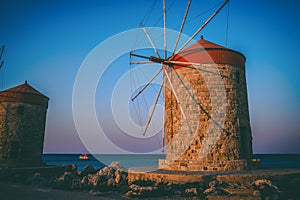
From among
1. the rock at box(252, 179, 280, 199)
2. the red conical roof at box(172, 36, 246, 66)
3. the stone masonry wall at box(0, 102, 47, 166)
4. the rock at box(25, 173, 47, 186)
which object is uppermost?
the red conical roof at box(172, 36, 246, 66)

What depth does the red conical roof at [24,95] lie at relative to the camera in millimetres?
17875

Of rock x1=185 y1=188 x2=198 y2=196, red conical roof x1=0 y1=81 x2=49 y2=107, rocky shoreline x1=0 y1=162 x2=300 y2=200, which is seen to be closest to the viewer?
rocky shoreline x1=0 y1=162 x2=300 y2=200

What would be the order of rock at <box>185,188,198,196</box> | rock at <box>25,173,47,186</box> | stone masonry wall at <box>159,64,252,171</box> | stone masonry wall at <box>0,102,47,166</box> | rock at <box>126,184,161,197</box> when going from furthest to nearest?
1. stone masonry wall at <box>0,102,47,166</box>
2. rock at <box>25,173,47,186</box>
3. stone masonry wall at <box>159,64,252,171</box>
4. rock at <box>126,184,161,197</box>
5. rock at <box>185,188,198,196</box>

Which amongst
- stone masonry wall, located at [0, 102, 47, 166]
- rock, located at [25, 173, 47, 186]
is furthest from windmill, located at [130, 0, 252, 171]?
stone masonry wall, located at [0, 102, 47, 166]

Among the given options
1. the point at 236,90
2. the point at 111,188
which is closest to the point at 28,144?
the point at 111,188

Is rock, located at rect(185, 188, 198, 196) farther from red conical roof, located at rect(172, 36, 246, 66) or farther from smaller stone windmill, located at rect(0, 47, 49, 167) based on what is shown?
smaller stone windmill, located at rect(0, 47, 49, 167)

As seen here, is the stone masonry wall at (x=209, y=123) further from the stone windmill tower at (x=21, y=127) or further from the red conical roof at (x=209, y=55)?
the stone windmill tower at (x=21, y=127)

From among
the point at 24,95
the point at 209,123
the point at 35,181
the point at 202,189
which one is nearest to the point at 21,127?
the point at 24,95

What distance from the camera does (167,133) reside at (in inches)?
542

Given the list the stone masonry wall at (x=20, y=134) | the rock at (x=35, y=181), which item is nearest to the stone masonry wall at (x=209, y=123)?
the rock at (x=35, y=181)

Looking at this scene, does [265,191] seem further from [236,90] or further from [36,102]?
[36,102]

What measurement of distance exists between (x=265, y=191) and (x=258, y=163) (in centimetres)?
535

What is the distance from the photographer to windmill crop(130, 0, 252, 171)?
12.2 meters

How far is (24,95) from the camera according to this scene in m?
18.2
